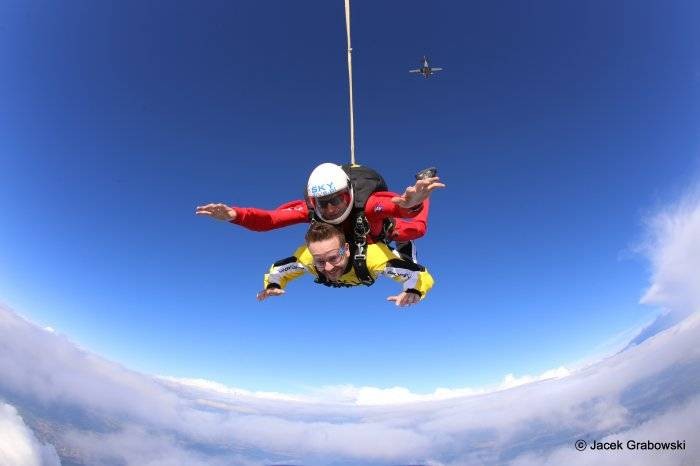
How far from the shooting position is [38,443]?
295 ft

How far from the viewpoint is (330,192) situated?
2.94m

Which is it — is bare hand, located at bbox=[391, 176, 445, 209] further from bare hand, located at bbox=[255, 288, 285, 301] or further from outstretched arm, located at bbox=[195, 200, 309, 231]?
bare hand, located at bbox=[255, 288, 285, 301]

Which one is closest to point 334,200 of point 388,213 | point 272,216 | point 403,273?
point 388,213

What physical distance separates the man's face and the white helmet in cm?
22

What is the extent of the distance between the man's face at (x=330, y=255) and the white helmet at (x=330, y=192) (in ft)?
0.72

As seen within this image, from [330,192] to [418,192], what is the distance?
0.76 meters

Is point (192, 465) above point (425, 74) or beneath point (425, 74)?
beneath

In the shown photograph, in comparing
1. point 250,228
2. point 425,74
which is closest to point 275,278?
point 250,228

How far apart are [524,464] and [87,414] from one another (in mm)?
173261

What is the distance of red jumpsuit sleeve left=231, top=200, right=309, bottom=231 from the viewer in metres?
3.18

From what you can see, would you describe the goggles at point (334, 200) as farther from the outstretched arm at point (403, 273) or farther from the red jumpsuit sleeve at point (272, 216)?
the outstretched arm at point (403, 273)

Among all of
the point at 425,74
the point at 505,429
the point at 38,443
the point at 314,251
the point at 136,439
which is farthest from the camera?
the point at 505,429

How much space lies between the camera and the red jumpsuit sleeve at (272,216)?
125 inches

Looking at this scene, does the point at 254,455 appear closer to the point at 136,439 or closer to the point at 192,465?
the point at 192,465
